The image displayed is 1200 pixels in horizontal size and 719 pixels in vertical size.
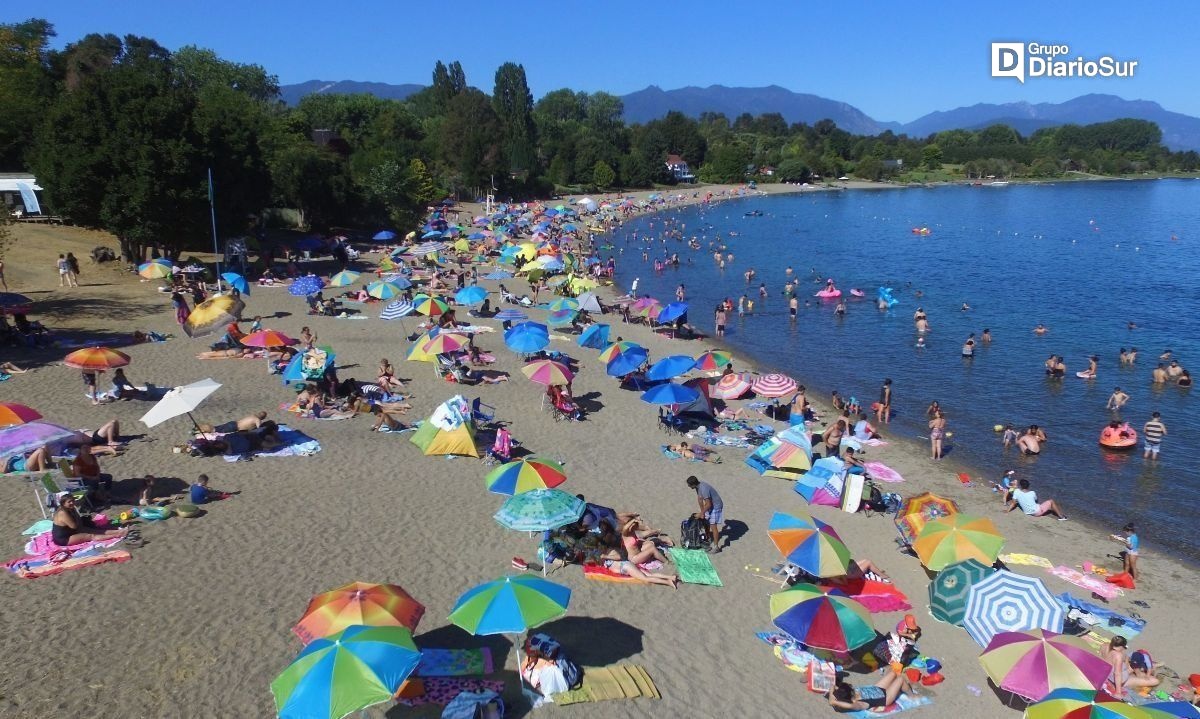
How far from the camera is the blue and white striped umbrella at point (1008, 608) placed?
30.2 ft

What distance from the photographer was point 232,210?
103ft

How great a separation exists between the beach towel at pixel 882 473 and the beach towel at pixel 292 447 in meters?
11.0

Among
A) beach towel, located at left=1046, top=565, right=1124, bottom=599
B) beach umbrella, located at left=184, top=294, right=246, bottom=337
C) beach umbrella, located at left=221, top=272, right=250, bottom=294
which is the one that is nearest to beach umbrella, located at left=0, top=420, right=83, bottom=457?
beach umbrella, located at left=184, top=294, right=246, bottom=337

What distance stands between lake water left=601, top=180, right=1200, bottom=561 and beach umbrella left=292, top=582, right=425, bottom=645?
14.0 m

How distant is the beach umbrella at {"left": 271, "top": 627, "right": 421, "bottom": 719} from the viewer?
20.2 ft

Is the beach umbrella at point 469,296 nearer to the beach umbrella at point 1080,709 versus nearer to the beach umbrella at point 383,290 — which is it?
the beach umbrella at point 383,290

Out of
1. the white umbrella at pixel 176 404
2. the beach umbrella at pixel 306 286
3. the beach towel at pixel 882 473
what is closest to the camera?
the white umbrella at pixel 176 404

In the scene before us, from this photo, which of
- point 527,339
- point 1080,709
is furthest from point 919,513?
point 527,339

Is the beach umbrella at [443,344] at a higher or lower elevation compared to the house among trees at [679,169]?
lower

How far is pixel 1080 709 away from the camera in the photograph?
676 centimetres

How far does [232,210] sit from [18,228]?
8.63 metres

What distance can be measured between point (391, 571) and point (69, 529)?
436cm

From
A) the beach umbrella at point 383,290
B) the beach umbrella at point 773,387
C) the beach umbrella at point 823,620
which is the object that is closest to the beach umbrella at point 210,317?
the beach umbrella at point 383,290

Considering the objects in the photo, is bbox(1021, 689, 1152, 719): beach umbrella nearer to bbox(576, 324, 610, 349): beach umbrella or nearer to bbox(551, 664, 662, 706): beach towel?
bbox(551, 664, 662, 706): beach towel
